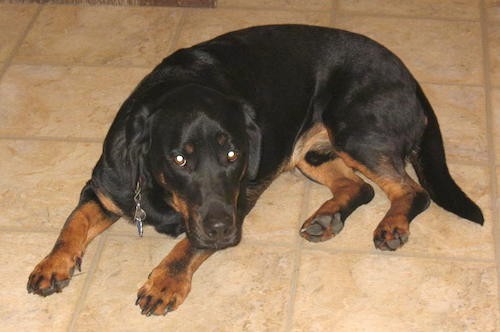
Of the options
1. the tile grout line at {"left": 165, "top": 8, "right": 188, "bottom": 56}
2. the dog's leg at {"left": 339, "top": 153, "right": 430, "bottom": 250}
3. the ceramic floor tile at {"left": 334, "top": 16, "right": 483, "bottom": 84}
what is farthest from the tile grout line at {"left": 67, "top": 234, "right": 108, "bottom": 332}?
the ceramic floor tile at {"left": 334, "top": 16, "right": 483, "bottom": 84}

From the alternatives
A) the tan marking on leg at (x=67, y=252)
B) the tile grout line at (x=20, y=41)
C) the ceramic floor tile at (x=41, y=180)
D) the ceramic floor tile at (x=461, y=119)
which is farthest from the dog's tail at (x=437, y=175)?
the tile grout line at (x=20, y=41)

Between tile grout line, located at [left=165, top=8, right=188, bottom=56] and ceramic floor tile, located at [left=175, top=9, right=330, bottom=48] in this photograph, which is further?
ceramic floor tile, located at [left=175, top=9, right=330, bottom=48]

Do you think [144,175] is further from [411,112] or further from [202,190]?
[411,112]

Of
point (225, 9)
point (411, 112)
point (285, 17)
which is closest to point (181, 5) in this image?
point (225, 9)

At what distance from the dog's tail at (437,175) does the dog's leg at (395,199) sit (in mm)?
58

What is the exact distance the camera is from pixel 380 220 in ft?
13.3

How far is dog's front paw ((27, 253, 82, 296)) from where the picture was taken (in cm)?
364

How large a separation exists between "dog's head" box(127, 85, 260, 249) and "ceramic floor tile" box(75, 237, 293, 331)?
28cm

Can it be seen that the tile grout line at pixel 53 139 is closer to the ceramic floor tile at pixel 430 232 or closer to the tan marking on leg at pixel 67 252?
the tan marking on leg at pixel 67 252

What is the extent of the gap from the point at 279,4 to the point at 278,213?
1942 mm

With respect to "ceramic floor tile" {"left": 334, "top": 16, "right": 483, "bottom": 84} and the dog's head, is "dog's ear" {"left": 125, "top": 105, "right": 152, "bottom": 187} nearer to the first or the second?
the dog's head

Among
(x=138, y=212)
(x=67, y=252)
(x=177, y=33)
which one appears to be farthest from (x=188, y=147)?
(x=177, y=33)

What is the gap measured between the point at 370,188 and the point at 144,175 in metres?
1.10

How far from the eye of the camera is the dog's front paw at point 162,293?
11.7 ft
